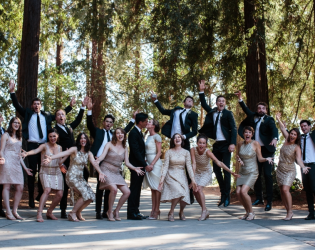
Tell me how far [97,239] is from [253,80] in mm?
8553

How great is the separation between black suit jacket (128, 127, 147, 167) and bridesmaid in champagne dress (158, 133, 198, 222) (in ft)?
1.65

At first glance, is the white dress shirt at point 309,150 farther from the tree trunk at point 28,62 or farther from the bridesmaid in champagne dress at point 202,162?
the tree trunk at point 28,62

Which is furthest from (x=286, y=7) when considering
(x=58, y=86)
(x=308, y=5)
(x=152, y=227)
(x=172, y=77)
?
(x=58, y=86)

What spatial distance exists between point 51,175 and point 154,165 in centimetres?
202

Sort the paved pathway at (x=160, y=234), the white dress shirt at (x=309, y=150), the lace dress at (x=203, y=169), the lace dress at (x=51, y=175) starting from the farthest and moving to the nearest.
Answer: the white dress shirt at (x=309, y=150)
the lace dress at (x=203, y=169)
the lace dress at (x=51, y=175)
the paved pathway at (x=160, y=234)

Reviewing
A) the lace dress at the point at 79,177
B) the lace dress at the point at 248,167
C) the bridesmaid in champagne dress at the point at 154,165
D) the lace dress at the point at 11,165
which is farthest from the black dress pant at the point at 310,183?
the lace dress at the point at 11,165

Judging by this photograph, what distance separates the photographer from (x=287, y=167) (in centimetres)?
836

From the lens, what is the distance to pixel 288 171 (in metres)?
8.32

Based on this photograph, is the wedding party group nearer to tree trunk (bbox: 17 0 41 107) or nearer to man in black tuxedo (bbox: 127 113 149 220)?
man in black tuxedo (bbox: 127 113 149 220)

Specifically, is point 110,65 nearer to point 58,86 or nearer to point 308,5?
point 58,86

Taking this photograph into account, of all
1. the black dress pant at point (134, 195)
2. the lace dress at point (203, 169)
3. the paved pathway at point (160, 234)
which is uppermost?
the lace dress at point (203, 169)

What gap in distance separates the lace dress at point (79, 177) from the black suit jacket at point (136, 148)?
914 mm

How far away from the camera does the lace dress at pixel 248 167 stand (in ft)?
26.9

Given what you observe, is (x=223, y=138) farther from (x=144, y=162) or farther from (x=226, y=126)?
(x=144, y=162)
